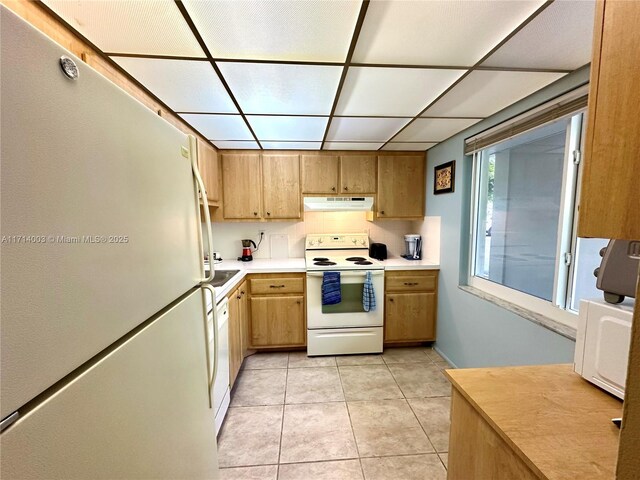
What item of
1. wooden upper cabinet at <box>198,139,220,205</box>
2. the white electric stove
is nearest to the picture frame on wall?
the white electric stove

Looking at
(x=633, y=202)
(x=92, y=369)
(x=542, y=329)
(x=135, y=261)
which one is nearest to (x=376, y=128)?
(x=542, y=329)

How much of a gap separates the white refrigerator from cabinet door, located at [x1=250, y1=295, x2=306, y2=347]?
6.52 feet

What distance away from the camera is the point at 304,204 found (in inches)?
123

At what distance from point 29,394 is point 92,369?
0.41 ft

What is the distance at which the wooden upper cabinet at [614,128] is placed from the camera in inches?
21.6

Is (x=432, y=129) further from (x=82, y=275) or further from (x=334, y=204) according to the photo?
(x=82, y=275)

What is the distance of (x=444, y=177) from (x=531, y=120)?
106 centimetres

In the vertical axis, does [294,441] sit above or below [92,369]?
below

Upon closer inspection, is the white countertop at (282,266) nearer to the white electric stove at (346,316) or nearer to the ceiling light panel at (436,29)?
the white electric stove at (346,316)

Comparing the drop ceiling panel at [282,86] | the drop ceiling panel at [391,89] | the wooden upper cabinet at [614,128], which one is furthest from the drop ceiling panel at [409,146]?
the wooden upper cabinet at [614,128]

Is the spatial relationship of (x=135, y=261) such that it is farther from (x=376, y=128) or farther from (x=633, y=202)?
(x=376, y=128)

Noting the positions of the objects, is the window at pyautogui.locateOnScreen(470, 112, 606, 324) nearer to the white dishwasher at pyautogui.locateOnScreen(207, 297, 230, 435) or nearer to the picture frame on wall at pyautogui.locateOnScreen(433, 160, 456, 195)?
the picture frame on wall at pyautogui.locateOnScreen(433, 160, 456, 195)

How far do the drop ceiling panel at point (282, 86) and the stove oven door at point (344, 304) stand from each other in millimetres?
1588

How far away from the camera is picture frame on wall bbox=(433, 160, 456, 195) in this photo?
8.70 feet
